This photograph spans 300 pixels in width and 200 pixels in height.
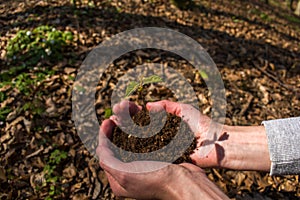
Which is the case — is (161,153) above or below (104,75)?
above

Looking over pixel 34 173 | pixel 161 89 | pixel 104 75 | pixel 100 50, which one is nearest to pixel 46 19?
pixel 100 50

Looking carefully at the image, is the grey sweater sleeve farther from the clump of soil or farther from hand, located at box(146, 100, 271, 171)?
the clump of soil

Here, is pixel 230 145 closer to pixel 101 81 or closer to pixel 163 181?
pixel 163 181

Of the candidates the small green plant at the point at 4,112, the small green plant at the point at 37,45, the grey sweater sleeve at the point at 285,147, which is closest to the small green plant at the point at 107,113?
the small green plant at the point at 4,112

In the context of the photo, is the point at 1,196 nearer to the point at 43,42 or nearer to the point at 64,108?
the point at 64,108

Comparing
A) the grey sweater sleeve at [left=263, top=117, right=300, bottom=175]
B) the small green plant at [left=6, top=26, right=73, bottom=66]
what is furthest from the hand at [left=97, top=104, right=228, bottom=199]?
the small green plant at [left=6, top=26, right=73, bottom=66]

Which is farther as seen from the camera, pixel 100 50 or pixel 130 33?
pixel 130 33

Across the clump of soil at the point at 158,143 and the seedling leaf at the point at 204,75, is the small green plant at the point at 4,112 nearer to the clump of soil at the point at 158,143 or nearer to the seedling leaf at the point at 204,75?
the clump of soil at the point at 158,143
